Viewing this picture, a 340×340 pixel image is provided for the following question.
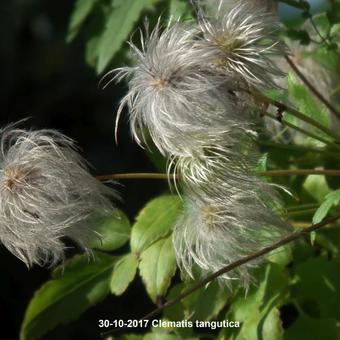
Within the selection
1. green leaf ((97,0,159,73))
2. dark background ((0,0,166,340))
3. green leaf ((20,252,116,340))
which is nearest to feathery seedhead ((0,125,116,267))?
green leaf ((20,252,116,340))

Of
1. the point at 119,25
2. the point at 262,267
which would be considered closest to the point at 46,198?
the point at 262,267

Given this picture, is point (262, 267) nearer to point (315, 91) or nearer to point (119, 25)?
point (315, 91)

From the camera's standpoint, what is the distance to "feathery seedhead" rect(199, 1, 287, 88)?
115 cm

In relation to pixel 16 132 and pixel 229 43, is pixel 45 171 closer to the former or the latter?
pixel 16 132

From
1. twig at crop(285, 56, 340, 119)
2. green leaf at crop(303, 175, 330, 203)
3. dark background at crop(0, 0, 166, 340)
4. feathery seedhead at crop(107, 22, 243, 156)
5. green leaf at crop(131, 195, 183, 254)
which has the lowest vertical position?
dark background at crop(0, 0, 166, 340)

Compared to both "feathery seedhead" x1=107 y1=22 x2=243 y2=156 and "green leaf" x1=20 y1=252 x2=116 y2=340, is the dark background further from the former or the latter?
"feathery seedhead" x1=107 y1=22 x2=243 y2=156

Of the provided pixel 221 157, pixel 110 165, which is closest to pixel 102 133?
pixel 110 165

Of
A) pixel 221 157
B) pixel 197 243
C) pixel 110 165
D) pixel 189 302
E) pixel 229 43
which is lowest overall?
pixel 110 165

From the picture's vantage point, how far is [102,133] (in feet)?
13.3

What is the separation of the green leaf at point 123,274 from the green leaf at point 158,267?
0.02 m

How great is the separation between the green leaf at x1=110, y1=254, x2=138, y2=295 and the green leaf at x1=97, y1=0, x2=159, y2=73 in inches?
15.4

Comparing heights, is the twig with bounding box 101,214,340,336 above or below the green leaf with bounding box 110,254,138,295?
above

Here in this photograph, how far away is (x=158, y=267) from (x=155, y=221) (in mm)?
68

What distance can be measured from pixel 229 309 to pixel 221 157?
31 centimetres
